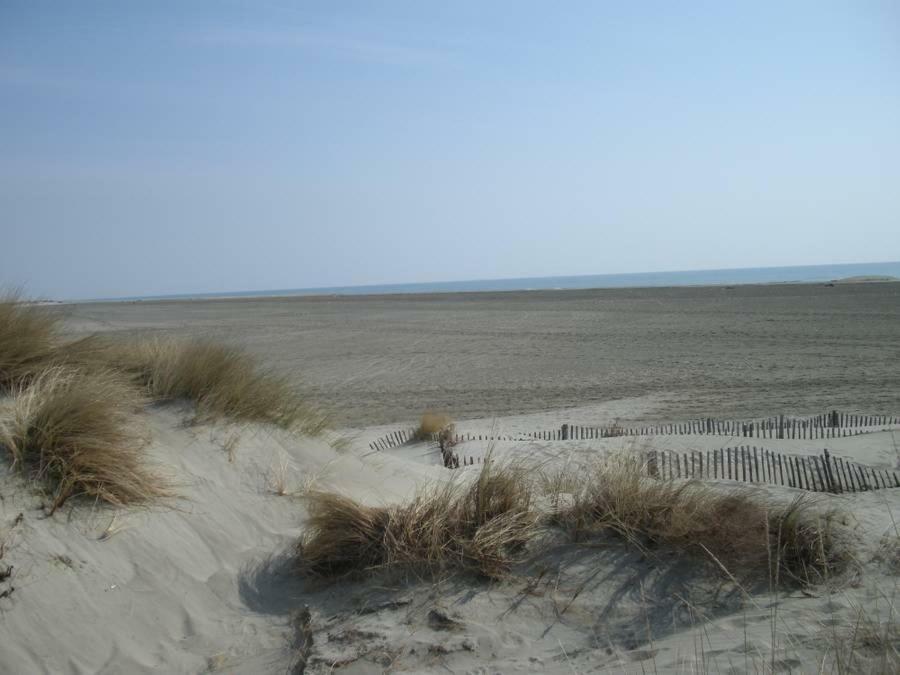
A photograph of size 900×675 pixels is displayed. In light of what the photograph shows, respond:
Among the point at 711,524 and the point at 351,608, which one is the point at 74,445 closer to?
the point at 351,608

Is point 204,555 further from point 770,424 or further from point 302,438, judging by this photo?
point 770,424

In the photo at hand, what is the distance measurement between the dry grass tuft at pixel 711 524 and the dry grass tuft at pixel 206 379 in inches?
126

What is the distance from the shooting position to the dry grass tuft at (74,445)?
4023mm

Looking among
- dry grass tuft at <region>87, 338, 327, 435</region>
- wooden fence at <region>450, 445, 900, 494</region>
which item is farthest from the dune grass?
wooden fence at <region>450, 445, 900, 494</region>

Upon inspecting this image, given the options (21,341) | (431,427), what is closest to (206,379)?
(21,341)

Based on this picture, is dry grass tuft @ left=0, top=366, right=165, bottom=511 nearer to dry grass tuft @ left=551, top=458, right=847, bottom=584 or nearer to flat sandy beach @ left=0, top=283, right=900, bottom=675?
flat sandy beach @ left=0, top=283, right=900, bottom=675

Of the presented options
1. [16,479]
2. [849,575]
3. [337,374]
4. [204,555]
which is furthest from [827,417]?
[337,374]

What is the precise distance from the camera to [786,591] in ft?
12.1

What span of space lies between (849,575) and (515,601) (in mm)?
2087

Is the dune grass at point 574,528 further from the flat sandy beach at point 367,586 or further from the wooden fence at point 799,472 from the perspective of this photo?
the wooden fence at point 799,472

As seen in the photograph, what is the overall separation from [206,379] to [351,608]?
2.91 metres

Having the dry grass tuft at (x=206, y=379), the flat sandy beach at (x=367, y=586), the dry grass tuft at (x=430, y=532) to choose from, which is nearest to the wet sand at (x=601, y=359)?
the dry grass tuft at (x=206, y=379)

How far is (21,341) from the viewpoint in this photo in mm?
5004

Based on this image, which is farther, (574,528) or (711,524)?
(574,528)
